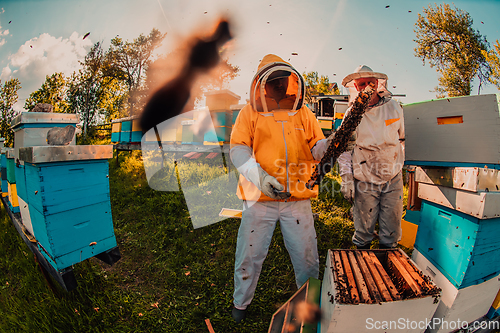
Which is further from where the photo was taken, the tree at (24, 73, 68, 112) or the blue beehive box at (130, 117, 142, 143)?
the tree at (24, 73, 68, 112)

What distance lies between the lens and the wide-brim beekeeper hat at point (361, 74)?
7.33 ft

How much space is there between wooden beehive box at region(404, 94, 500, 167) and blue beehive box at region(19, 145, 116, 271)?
2914 mm

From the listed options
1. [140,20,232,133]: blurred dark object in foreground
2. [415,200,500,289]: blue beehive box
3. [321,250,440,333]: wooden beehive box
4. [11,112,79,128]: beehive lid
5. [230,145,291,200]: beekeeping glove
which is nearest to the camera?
[321,250,440,333]: wooden beehive box

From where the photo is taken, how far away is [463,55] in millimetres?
15203

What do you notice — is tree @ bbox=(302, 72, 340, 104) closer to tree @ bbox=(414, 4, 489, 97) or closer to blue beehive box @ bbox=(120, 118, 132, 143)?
tree @ bbox=(414, 4, 489, 97)

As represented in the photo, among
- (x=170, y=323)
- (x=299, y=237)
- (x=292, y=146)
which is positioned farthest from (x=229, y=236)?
(x=292, y=146)

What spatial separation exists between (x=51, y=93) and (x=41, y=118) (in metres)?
11.8

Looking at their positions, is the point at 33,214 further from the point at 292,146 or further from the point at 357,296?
the point at 357,296

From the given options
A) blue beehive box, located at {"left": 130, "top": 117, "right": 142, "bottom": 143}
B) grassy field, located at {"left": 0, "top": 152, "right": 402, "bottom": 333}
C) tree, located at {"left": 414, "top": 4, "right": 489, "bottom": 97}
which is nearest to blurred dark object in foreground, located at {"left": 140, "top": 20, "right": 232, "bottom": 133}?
blue beehive box, located at {"left": 130, "top": 117, "right": 142, "bottom": 143}

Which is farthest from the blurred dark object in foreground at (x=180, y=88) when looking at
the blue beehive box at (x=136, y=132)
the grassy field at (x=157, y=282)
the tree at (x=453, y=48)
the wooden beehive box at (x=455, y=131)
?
the tree at (x=453, y=48)

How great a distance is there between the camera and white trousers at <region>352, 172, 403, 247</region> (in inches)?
88.5

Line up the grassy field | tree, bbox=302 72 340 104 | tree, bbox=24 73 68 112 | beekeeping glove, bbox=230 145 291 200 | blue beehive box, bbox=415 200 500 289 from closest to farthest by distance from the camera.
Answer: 1. blue beehive box, bbox=415 200 500 289
2. beekeeping glove, bbox=230 145 291 200
3. the grassy field
4. tree, bbox=24 73 68 112
5. tree, bbox=302 72 340 104

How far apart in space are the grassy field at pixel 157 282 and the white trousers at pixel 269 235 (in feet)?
2.05

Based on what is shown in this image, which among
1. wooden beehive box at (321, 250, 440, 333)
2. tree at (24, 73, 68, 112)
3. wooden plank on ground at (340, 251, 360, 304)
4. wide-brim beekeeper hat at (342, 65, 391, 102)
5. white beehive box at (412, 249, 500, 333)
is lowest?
white beehive box at (412, 249, 500, 333)
